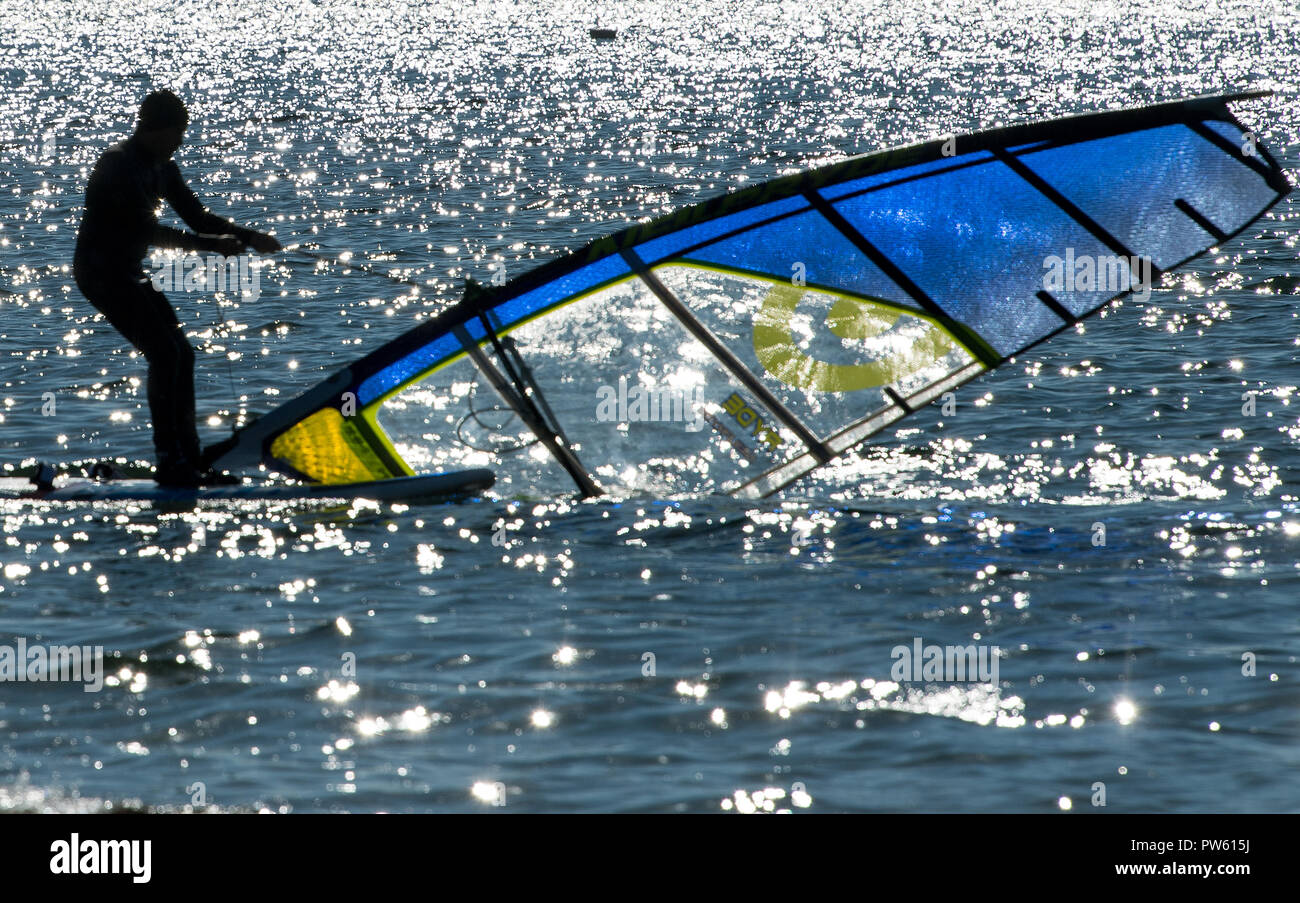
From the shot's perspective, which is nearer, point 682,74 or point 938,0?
point 682,74

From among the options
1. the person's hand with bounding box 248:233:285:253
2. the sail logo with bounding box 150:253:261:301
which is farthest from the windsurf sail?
the sail logo with bounding box 150:253:261:301

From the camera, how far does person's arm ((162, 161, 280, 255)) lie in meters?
8.63

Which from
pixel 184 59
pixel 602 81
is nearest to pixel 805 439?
pixel 602 81

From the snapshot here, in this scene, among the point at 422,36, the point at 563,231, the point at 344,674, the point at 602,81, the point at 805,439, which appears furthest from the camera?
the point at 422,36

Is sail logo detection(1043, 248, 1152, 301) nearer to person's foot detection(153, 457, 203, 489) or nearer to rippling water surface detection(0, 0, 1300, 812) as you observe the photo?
rippling water surface detection(0, 0, 1300, 812)

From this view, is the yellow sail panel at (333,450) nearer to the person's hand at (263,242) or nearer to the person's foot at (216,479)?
the person's foot at (216,479)

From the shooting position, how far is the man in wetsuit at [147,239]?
8555mm

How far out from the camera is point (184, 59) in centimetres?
6494

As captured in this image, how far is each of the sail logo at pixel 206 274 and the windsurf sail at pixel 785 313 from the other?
27.2 ft

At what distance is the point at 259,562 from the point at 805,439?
3.19 meters

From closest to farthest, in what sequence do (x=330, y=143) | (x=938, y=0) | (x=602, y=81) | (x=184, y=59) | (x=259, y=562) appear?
1. (x=259, y=562)
2. (x=330, y=143)
3. (x=602, y=81)
4. (x=184, y=59)
5. (x=938, y=0)
